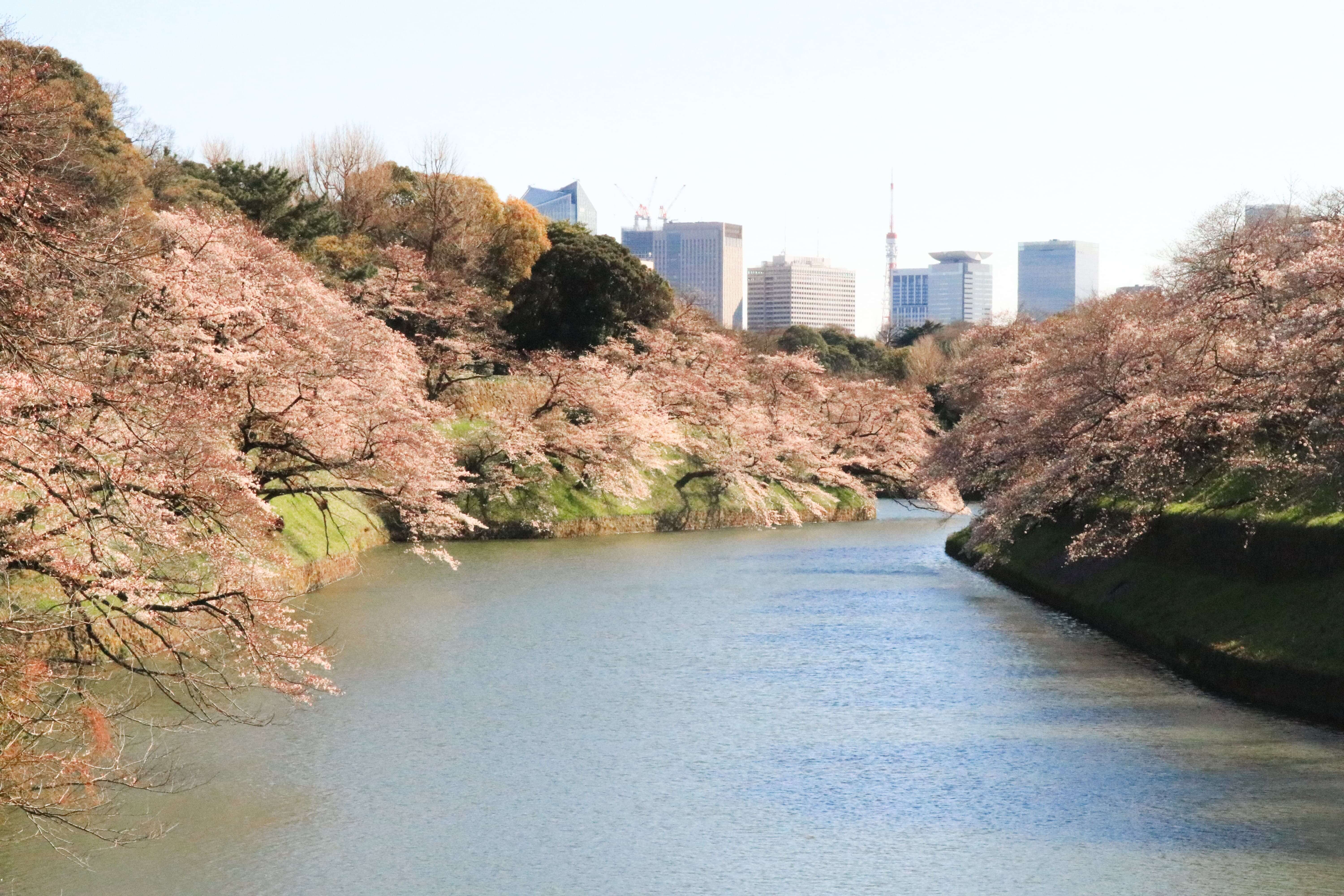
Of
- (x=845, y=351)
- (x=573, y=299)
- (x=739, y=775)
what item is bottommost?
(x=739, y=775)

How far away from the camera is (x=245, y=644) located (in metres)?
14.4

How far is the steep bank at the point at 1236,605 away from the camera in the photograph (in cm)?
1927

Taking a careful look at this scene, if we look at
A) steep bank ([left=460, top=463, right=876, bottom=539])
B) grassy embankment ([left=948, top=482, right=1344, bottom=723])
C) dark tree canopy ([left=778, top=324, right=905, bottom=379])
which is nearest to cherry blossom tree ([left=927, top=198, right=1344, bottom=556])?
grassy embankment ([left=948, top=482, right=1344, bottom=723])

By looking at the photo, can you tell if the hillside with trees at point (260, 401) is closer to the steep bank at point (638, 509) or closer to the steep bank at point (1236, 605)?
the steep bank at point (638, 509)

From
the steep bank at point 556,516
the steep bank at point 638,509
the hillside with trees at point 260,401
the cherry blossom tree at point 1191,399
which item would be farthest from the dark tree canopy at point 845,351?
the cherry blossom tree at point 1191,399

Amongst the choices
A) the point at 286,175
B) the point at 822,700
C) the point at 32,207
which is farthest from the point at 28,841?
the point at 286,175

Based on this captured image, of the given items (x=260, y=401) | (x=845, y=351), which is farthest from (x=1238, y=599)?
(x=845, y=351)

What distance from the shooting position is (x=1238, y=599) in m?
22.4

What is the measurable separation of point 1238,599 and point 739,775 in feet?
33.8

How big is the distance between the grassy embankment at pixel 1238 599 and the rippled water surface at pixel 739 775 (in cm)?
61

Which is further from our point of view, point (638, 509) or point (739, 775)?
point (638, 509)

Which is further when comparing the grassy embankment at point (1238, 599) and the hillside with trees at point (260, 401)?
the grassy embankment at point (1238, 599)

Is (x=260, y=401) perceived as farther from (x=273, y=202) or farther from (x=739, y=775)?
(x=273, y=202)

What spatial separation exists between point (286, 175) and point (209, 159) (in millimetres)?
27746
